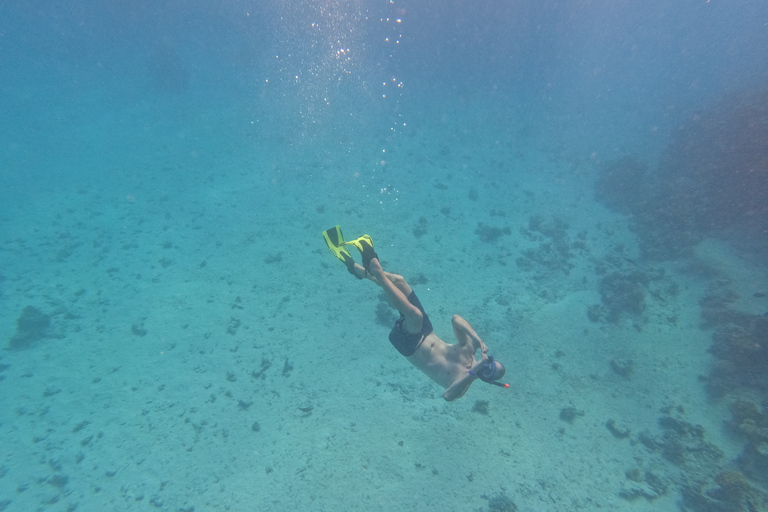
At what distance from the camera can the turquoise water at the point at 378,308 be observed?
26.1 ft

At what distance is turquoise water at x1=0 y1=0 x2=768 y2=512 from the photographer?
7957 millimetres

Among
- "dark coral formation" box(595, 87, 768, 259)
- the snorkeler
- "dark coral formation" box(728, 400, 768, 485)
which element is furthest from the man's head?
"dark coral formation" box(595, 87, 768, 259)

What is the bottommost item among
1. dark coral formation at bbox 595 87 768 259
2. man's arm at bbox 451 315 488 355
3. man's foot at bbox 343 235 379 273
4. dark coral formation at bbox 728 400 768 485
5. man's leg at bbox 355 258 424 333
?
dark coral formation at bbox 728 400 768 485

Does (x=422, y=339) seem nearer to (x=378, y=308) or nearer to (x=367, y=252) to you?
(x=367, y=252)

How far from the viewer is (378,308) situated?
11352 mm

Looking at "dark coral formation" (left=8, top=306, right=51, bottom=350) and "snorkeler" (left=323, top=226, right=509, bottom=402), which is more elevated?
"dark coral formation" (left=8, top=306, right=51, bottom=350)

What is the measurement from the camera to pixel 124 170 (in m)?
22.7

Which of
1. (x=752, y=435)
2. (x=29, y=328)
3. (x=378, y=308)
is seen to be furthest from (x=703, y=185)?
(x=29, y=328)

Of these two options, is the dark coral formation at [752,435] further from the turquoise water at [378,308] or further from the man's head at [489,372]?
the man's head at [489,372]

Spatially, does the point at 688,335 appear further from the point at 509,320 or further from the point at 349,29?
the point at 349,29

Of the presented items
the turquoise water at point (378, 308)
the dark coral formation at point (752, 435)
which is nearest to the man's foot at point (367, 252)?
the turquoise water at point (378, 308)

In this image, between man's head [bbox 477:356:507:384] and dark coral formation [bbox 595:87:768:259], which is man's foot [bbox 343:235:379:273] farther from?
dark coral formation [bbox 595:87:768:259]

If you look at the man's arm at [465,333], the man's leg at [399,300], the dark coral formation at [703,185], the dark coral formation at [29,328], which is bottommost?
the dark coral formation at [703,185]

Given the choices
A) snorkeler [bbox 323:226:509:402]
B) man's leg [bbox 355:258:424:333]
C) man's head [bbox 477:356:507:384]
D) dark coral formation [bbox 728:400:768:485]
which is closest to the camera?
man's head [bbox 477:356:507:384]
